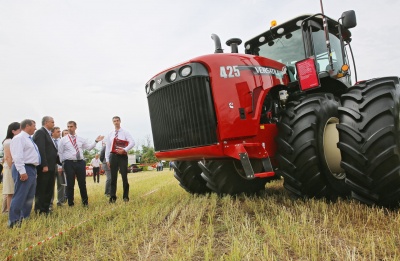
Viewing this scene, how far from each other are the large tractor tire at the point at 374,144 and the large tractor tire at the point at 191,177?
2745 millimetres

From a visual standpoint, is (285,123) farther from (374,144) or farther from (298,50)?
(298,50)

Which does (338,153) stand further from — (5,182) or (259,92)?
(5,182)

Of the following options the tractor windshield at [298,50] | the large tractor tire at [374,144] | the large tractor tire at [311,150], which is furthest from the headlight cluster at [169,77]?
the large tractor tire at [374,144]

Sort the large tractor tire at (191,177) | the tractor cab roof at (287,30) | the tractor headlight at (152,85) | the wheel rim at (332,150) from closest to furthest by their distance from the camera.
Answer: the wheel rim at (332,150), the tractor headlight at (152,85), the tractor cab roof at (287,30), the large tractor tire at (191,177)

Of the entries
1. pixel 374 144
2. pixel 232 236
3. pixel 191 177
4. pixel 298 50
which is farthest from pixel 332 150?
pixel 191 177

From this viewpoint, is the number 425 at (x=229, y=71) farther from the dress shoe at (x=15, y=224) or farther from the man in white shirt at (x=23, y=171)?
the dress shoe at (x=15, y=224)

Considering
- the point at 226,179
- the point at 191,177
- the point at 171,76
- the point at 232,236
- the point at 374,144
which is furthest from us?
the point at 191,177

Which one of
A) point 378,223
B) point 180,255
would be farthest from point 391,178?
point 180,255

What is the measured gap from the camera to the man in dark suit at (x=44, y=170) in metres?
5.34

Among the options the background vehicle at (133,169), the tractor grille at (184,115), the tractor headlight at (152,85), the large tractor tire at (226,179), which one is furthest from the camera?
the background vehicle at (133,169)

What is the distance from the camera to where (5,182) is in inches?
218

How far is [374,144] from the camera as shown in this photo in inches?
128

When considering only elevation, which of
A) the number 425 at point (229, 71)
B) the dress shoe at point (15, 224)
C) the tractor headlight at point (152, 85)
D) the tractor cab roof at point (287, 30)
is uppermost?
the tractor cab roof at point (287, 30)

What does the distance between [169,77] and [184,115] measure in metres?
0.57
